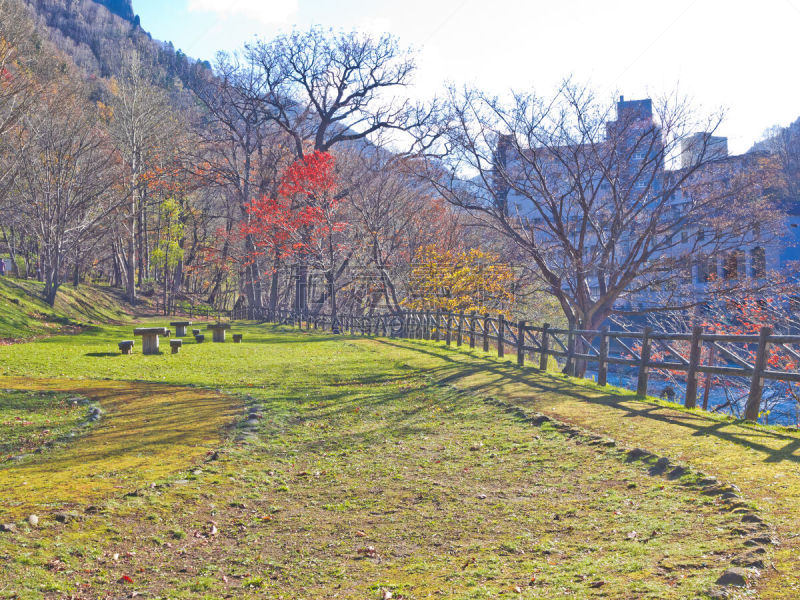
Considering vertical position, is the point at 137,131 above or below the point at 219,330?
above

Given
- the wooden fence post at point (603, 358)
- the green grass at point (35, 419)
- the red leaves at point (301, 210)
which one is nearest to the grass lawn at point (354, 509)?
the green grass at point (35, 419)

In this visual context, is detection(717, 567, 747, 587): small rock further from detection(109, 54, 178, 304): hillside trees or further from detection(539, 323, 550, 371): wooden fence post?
detection(109, 54, 178, 304): hillside trees

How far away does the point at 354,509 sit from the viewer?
631 centimetres

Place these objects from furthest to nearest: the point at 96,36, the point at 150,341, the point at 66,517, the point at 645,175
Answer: the point at 96,36 → the point at 645,175 → the point at 150,341 → the point at 66,517

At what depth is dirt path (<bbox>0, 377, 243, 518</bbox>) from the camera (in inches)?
244

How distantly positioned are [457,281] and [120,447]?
26178mm

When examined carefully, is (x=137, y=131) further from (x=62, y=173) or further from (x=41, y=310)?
(x=41, y=310)

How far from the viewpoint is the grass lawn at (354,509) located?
4555 mm

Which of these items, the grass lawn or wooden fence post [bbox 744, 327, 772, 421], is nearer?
the grass lawn

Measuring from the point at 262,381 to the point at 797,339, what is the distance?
33.9ft

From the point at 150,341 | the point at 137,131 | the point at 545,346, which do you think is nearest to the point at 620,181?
the point at 545,346

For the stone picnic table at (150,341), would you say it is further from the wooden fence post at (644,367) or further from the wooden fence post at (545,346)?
the wooden fence post at (644,367)

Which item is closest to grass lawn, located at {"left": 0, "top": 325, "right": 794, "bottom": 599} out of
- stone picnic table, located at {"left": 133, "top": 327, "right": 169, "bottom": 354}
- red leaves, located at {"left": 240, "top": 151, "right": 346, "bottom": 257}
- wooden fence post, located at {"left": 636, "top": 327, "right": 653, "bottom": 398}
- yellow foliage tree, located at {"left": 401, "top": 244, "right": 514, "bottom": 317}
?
wooden fence post, located at {"left": 636, "top": 327, "right": 653, "bottom": 398}

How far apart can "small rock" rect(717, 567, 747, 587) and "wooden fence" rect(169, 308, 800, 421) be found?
5.44 meters
